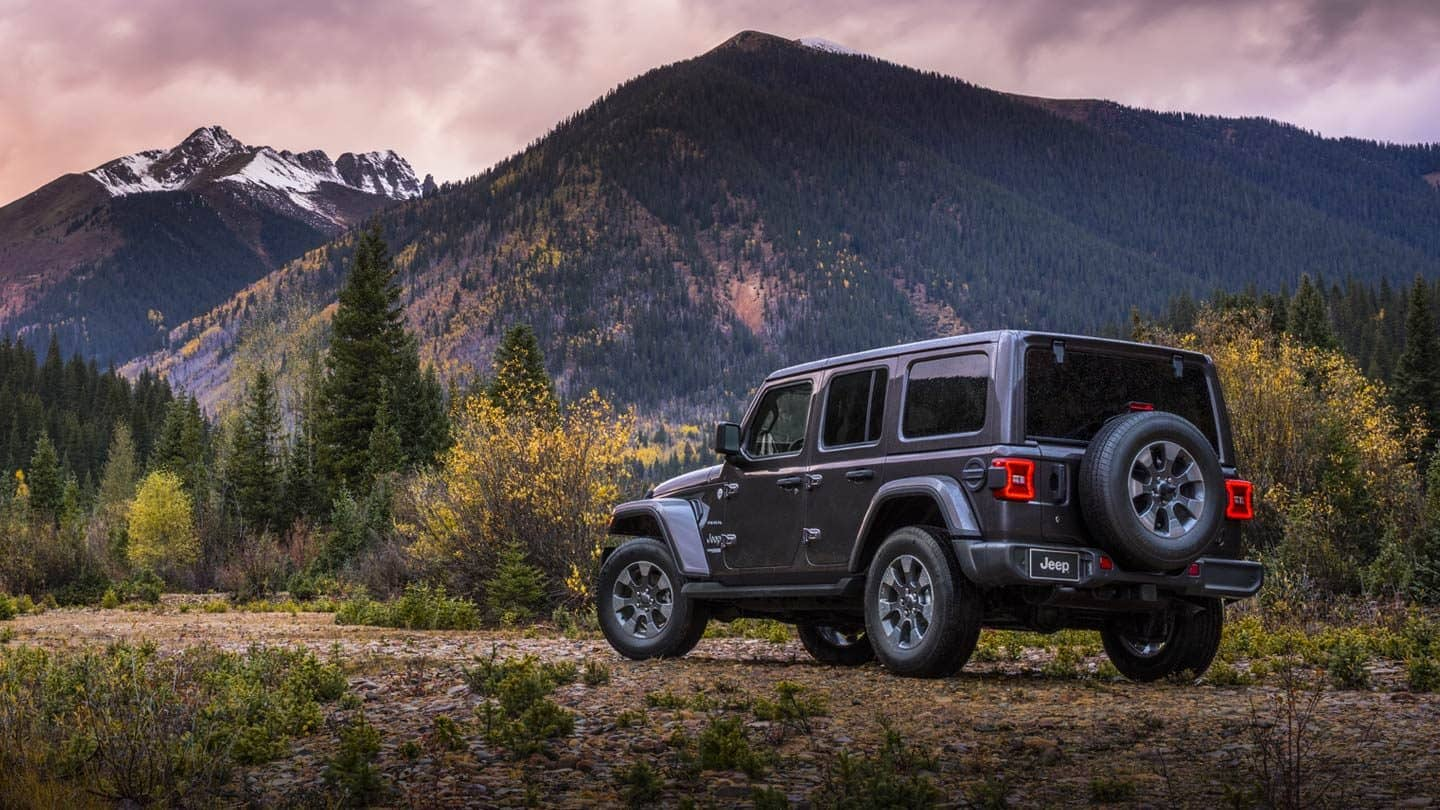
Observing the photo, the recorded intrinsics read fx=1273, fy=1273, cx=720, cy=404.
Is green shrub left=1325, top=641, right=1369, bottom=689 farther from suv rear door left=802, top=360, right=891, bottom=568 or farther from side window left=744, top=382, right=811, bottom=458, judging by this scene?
side window left=744, top=382, right=811, bottom=458

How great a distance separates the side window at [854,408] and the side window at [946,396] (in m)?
0.30

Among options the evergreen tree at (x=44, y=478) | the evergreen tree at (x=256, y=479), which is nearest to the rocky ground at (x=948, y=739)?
the evergreen tree at (x=256, y=479)

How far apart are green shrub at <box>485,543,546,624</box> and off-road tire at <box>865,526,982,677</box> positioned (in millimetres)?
9311

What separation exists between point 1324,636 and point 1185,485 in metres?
3.74

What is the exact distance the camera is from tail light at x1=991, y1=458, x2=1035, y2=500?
317 inches

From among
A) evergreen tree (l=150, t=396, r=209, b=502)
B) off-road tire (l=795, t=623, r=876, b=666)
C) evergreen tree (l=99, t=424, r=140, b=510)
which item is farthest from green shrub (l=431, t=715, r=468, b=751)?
evergreen tree (l=99, t=424, r=140, b=510)

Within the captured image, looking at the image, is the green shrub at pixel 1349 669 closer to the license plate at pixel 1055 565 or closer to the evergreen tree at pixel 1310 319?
the license plate at pixel 1055 565

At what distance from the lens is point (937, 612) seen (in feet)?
27.4

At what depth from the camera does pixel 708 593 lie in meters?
10.3

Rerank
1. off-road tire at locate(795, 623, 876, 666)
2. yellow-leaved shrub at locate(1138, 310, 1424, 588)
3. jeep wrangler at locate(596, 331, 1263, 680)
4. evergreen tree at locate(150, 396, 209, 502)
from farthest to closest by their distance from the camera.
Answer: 1. evergreen tree at locate(150, 396, 209, 502)
2. yellow-leaved shrub at locate(1138, 310, 1424, 588)
3. off-road tire at locate(795, 623, 876, 666)
4. jeep wrangler at locate(596, 331, 1263, 680)

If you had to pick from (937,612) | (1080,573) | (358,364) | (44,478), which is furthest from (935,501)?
(44,478)

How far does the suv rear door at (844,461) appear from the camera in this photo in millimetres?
9219

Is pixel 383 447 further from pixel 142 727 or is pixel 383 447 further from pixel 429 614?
pixel 142 727

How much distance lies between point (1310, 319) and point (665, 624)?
82.1 metres
